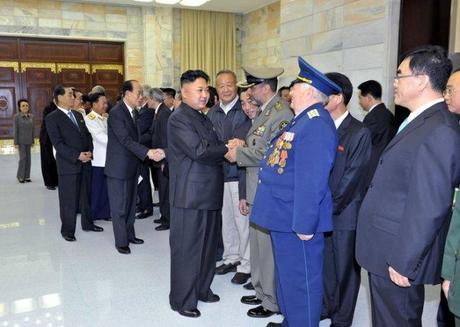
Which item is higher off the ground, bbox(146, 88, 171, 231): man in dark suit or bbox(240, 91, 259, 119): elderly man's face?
bbox(240, 91, 259, 119): elderly man's face

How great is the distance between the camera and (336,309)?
2.64 meters

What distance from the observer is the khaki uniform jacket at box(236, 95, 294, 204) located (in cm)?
281

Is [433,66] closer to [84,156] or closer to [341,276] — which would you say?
[341,276]

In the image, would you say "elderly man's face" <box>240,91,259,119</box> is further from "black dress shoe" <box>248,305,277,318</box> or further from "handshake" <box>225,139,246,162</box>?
"black dress shoe" <box>248,305,277,318</box>

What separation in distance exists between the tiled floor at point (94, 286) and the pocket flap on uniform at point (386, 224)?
4.07 feet

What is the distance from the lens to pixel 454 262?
1.61 meters

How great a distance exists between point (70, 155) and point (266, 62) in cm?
870

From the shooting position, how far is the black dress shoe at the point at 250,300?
301cm

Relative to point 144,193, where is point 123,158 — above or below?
above

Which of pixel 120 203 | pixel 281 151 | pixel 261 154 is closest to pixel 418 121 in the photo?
pixel 281 151

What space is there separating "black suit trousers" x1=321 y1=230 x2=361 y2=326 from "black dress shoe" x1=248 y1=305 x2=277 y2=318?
407 mm

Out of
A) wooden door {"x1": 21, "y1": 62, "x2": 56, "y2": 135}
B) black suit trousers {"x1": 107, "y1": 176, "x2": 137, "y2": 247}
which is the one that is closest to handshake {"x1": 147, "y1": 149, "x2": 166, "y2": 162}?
black suit trousers {"x1": 107, "y1": 176, "x2": 137, "y2": 247}

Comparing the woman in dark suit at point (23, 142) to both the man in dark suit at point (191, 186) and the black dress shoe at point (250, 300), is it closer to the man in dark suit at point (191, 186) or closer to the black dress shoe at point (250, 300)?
the man in dark suit at point (191, 186)

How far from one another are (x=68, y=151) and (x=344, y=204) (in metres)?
2.98
